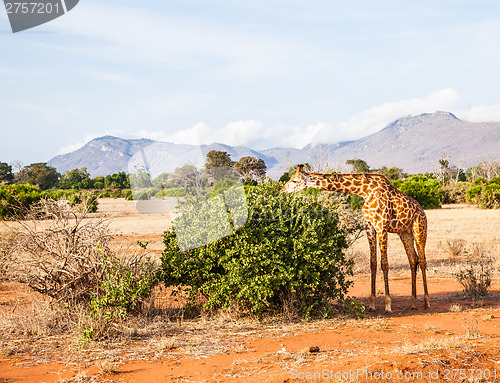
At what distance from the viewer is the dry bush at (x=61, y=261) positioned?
7859 millimetres

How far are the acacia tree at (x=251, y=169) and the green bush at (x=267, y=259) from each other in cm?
109

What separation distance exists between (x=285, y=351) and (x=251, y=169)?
2314 cm

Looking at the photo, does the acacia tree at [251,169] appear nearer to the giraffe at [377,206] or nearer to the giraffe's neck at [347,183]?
the giraffe at [377,206]

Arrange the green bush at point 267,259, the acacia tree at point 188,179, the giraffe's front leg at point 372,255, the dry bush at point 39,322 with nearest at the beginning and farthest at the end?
the dry bush at point 39,322
the green bush at point 267,259
the acacia tree at point 188,179
the giraffe's front leg at point 372,255

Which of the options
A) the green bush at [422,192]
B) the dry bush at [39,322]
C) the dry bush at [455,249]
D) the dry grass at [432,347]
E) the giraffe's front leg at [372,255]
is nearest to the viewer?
the dry grass at [432,347]

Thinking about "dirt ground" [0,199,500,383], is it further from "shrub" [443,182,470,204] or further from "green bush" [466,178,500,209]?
"shrub" [443,182,470,204]

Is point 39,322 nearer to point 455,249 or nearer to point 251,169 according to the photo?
point 455,249

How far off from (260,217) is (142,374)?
136 inches

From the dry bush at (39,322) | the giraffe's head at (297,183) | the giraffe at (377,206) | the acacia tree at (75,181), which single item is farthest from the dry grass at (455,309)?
the acacia tree at (75,181)

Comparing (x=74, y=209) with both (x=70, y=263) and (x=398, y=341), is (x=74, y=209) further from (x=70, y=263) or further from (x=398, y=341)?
(x=398, y=341)

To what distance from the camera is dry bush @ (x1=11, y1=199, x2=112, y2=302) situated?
25.8 feet

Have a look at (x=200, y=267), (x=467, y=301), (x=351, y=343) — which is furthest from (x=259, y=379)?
(x=467, y=301)

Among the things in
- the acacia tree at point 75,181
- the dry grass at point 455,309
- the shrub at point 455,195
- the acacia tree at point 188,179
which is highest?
the acacia tree at point 75,181

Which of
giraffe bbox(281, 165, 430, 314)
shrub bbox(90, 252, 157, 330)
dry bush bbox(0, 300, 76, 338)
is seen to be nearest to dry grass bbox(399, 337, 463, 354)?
giraffe bbox(281, 165, 430, 314)
